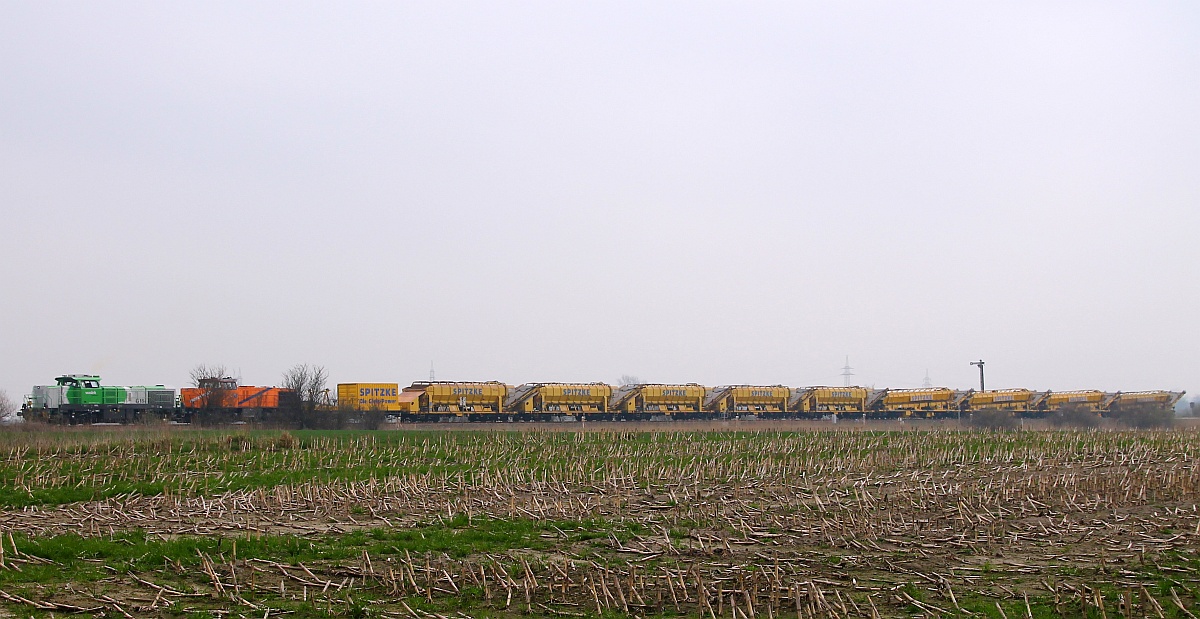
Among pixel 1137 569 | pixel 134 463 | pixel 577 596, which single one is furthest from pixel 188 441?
pixel 1137 569

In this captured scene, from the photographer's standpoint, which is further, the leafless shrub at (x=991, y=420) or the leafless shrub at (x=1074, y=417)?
the leafless shrub at (x=1074, y=417)

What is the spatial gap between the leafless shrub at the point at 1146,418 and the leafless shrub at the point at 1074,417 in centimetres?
161

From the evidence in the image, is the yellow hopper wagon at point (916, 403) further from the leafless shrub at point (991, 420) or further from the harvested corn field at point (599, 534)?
the harvested corn field at point (599, 534)

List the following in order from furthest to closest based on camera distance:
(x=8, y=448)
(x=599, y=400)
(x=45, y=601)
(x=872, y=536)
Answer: (x=599, y=400) → (x=8, y=448) → (x=872, y=536) → (x=45, y=601)

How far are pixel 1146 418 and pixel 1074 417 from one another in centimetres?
526

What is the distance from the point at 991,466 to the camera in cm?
2658

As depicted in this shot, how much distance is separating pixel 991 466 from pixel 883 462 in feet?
9.66

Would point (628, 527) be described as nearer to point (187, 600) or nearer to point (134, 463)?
point (187, 600)

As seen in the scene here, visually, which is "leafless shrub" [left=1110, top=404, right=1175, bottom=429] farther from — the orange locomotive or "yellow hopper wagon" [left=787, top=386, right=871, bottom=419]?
the orange locomotive

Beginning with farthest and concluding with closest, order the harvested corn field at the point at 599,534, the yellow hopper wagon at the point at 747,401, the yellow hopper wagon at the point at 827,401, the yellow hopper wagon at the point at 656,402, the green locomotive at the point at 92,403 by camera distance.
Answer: the yellow hopper wagon at the point at 827,401
the yellow hopper wagon at the point at 747,401
the yellow hopper wagon at the point at 656,402
the green locomotive at the point at 92,403
the harvested corn field at the point at 599,534

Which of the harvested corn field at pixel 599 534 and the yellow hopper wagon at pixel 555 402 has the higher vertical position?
the yellow hopper wagon at pixel 555 402

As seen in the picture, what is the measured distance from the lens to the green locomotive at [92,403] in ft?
178

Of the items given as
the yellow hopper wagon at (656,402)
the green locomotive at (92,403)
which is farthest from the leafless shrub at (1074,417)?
the green locomotive at (92,403)

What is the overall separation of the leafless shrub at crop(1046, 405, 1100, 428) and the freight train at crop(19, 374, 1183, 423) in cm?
142
